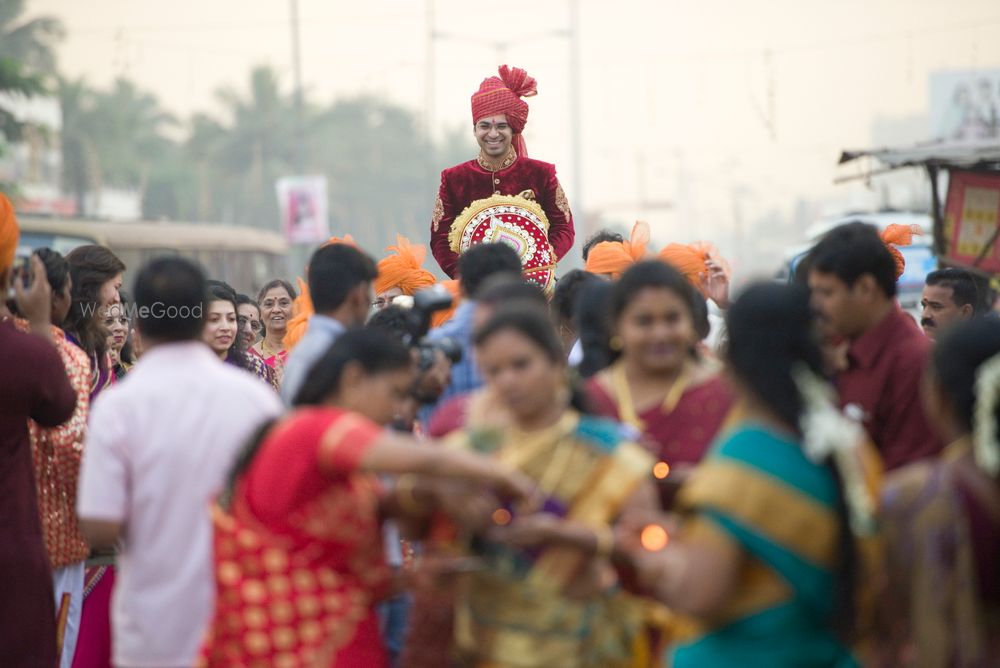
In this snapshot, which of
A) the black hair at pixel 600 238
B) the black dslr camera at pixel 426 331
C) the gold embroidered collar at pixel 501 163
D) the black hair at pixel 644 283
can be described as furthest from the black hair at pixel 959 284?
the black hair at pixel 644 283

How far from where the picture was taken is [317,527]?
4125 millimetres

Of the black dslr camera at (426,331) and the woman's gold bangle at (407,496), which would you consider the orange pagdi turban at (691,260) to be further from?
the woman's gold bangle at (407,496)

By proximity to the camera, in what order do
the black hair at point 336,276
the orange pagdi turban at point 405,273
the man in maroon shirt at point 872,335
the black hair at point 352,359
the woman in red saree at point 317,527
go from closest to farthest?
the woman in red saree at point 317,527 → the black hair at point 352,359 → the man in maroon shirt at point 872,335 → the black hair at point 336,276 → the orange pagdi turban at point 405,273

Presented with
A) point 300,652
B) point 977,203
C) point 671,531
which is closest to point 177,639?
point 300,652

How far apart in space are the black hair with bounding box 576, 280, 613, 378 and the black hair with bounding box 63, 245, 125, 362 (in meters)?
2.81

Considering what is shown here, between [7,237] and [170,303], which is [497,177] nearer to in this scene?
[7,237]

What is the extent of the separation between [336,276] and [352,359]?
1111 mm

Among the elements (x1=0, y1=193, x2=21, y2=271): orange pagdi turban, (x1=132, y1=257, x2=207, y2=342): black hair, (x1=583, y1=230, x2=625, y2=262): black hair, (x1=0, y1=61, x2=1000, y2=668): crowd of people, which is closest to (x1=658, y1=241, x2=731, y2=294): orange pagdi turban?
(x1=583, y1=230, x2=625, y2=262): black hair

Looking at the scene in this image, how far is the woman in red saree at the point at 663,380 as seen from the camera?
4.79m

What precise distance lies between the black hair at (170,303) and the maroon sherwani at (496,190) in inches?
149

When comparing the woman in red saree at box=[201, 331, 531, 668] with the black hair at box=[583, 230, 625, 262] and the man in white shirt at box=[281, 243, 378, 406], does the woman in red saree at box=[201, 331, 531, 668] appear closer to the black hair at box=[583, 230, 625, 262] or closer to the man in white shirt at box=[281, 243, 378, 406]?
the man in white shirt at box=[281, 243, 378, 406]

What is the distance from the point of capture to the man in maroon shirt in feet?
17.3

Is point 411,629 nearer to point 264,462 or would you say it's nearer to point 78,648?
point 264,462

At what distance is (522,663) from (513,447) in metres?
0.59
